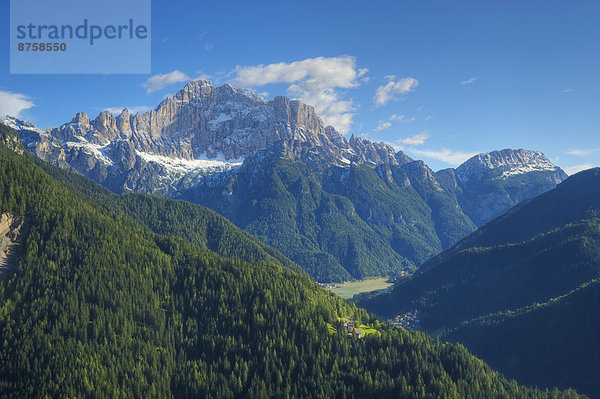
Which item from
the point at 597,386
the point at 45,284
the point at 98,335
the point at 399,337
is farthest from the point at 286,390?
the point at 597,386

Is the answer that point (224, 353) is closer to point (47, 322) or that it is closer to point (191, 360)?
point (191, 360)

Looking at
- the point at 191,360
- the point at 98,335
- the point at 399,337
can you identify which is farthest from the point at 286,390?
the point at 98,335

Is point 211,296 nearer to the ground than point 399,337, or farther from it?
farther from it

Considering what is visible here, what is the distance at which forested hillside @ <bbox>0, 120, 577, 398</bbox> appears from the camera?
147750 mm

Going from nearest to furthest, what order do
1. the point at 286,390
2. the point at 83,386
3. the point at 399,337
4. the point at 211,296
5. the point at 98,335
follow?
the point at 83,386 < the point at 286,390 < the point at 98,335 < the point at 399,337 < the point at 211,296

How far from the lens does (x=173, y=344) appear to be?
17250 centimetres

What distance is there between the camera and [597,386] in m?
200

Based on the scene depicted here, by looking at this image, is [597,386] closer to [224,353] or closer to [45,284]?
[224,353]

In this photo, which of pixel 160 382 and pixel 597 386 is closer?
pixel 160 382

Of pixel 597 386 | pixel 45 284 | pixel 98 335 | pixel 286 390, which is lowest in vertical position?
pixel 597 386

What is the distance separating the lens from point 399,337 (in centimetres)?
18462

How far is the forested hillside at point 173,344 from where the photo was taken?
147750 millimetres

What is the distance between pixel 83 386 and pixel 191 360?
38511 mm

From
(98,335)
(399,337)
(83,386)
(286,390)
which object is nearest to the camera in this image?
(83,386)
